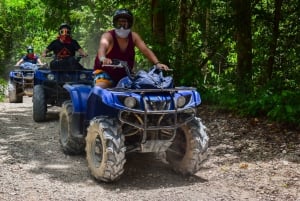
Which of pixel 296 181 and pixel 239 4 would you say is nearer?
pixel 296 181

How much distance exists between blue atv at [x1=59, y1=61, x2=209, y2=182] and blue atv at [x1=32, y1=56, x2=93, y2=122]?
12.5ft

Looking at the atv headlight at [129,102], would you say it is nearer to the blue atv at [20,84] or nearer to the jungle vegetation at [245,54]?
the jungle vegetation at [245,54]

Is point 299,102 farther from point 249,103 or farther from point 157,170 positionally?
point 157,170

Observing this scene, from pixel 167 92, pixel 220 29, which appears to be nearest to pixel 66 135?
pixel 167 92

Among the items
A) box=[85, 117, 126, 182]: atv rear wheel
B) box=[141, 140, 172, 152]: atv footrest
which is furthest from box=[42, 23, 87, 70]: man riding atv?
box=[141, 140, 172, 152]: atv footrest

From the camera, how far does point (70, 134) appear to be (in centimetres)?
690

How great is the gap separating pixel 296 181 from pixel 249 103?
119 inches

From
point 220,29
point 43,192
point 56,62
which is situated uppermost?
point 220,29

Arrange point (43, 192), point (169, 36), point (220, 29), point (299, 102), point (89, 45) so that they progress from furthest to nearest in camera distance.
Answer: point (89, 45) < point (169, 36) < point (220, 29) < point (299, 102) < point (43, 192)

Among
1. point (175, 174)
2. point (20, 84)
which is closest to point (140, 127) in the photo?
point (175, 174)

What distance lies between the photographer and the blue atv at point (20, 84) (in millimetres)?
14461

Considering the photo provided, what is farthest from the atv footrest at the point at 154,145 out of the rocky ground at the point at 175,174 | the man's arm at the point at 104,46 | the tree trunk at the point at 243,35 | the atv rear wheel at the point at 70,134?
the tree trunk at the point at 243,35

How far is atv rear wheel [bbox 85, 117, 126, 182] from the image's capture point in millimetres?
5422

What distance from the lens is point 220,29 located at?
11711mm
